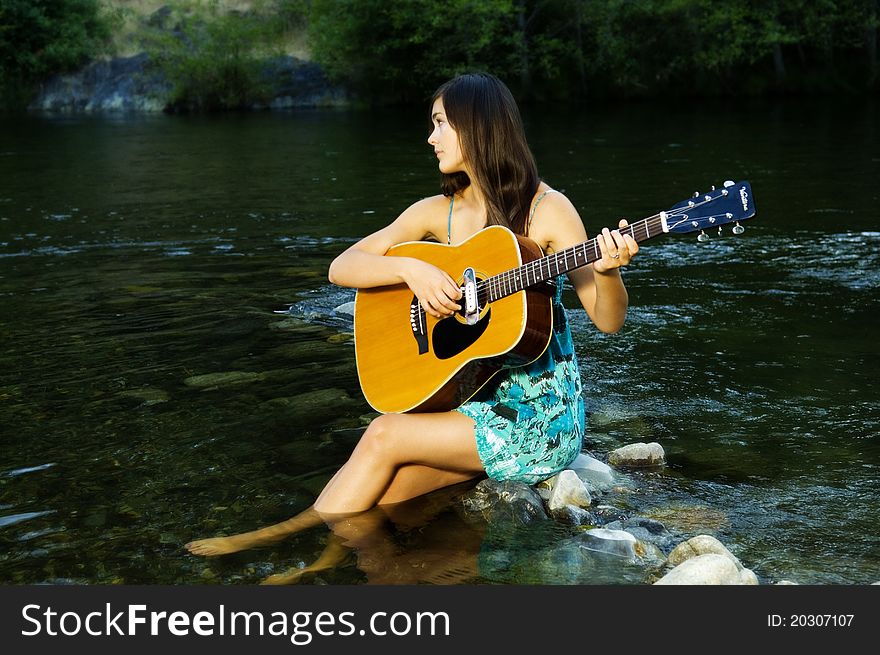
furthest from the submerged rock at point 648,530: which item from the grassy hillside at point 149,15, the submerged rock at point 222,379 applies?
the grassy hillside at point 149,15

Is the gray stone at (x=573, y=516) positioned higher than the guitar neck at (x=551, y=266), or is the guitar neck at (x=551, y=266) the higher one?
the guitar neck at (x=551, y=266)

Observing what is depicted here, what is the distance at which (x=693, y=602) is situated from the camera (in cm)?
317

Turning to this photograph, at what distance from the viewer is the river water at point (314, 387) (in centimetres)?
381

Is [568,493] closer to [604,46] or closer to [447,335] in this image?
[447,335]

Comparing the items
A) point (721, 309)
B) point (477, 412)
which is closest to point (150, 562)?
point (477, 412)

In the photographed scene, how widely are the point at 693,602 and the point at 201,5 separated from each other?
43.7 metres

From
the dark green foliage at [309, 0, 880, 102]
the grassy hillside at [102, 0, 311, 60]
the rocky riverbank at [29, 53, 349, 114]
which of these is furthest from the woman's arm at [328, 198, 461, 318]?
the grassy hillside at [102, 0, 311, 60]

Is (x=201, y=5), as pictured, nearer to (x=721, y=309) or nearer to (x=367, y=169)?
(x=367, y=169)

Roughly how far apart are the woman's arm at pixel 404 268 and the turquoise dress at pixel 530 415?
1.18 feet

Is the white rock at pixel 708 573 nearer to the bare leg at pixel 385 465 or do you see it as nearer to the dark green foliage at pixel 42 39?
the bare leg at pixel 385 465

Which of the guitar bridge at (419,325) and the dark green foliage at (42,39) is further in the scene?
the dark green foliage at (42,39)

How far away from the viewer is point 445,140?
13.2 ft

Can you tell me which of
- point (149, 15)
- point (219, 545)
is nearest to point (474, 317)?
point (219, 545)

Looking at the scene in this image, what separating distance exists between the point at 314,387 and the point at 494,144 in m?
2.10
